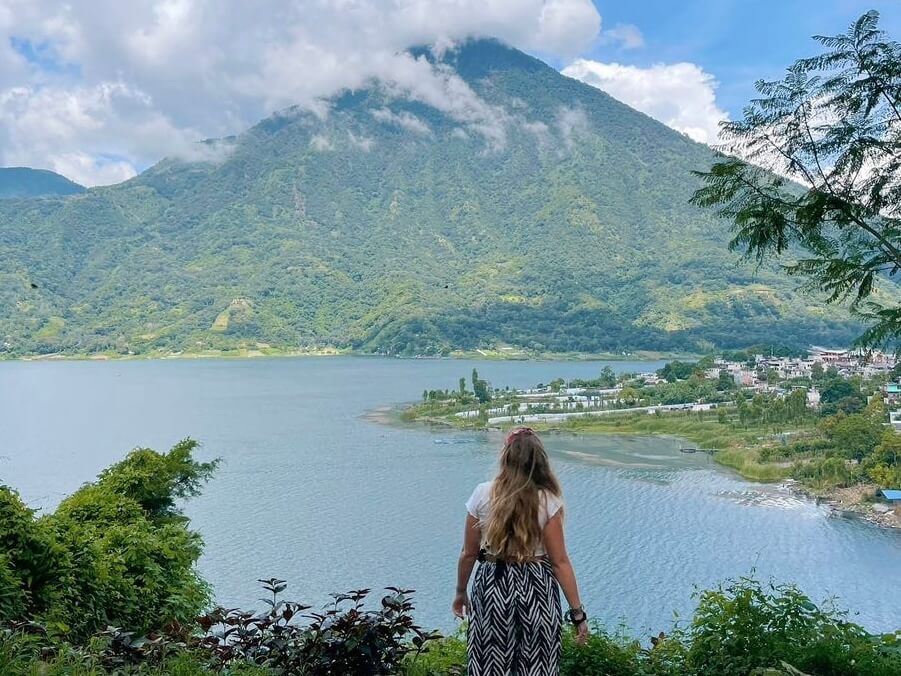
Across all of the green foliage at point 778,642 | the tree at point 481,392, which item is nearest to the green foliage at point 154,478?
the green foliage at point 778,642

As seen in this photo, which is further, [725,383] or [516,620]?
[725,383]

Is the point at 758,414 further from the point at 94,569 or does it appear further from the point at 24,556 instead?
the point at 24,556

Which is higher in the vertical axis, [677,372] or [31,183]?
[31,183]

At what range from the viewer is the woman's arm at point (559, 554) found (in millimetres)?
1919

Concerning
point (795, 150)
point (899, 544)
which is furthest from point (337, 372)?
point (795, 150)

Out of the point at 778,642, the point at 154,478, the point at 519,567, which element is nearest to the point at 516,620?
the point at 519,567

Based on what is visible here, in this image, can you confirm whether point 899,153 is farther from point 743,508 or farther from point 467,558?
point 743,508

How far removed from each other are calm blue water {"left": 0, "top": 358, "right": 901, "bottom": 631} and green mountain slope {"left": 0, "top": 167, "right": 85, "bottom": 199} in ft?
493

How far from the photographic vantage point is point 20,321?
74.9 meters

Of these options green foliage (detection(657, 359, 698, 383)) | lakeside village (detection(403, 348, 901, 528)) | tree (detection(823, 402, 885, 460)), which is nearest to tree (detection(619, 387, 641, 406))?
lakeside village (detection(403, 348, 901, 528))

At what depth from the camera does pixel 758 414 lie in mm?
32875

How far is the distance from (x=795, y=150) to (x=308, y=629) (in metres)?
2.54

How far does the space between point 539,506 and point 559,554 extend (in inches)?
5.6

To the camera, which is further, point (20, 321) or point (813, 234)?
point (20, 321)
